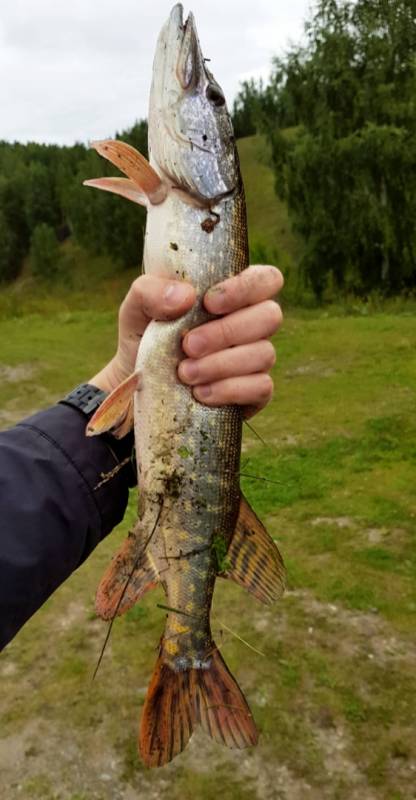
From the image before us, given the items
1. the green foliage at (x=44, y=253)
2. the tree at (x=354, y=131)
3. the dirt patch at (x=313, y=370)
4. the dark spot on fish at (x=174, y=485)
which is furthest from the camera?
the green foliage at (x=44, y=253)

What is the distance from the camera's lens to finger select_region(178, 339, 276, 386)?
2137 mm

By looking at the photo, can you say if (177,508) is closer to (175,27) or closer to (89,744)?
(175,27)

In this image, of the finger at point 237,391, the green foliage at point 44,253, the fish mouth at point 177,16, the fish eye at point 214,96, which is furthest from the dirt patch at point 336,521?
the green foliage at point 44,253

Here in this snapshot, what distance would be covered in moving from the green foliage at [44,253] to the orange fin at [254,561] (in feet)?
183

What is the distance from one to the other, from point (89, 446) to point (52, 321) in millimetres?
15765

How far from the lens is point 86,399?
2646 millimetres

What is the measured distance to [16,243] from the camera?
61312 millimetres

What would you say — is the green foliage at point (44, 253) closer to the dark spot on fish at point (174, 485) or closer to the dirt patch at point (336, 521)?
the dirt patch at point (336, 521)

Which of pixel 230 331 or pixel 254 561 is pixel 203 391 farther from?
pixel 254 561

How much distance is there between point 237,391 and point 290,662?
335 centimetres

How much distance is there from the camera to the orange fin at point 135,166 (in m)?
1.98

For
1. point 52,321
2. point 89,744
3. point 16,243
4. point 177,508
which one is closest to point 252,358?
point 177,508

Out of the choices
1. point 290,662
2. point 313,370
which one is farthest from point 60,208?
point 290,662

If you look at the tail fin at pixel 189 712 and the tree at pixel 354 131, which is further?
the tree at pixel 354 131
